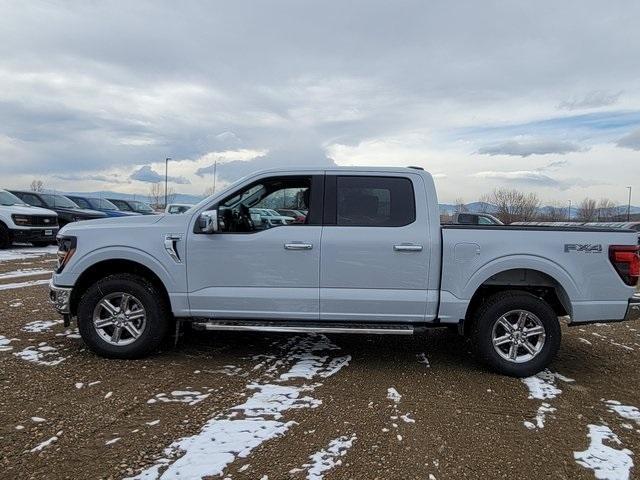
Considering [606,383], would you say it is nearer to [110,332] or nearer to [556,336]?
[556,336]

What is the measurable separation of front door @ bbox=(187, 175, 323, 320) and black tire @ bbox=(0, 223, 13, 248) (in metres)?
12.4

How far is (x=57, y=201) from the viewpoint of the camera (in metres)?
19.2

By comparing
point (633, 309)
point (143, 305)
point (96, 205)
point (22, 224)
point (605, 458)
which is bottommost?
point (605, 458)

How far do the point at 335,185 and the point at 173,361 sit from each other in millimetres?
2359

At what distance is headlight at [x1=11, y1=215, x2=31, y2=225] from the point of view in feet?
47.4

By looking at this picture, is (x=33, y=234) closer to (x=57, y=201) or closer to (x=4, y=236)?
(x=4, y=236)

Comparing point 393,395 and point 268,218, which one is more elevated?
point 268,218

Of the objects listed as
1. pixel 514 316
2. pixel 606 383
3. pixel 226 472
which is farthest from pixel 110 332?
pixel 606 383

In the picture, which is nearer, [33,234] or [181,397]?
[181,397]

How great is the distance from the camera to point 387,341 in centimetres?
591

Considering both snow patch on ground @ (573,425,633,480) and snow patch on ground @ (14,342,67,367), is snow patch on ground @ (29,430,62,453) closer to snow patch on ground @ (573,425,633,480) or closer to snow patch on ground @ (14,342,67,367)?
snow patch on ground @ (14,342,67,367)

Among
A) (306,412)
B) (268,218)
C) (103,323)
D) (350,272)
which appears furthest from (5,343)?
(350,272)

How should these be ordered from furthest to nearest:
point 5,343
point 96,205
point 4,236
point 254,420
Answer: point 96,205 < point 4,236 < point 5,343 < point 254,420

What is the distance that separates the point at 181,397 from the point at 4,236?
13246mm
